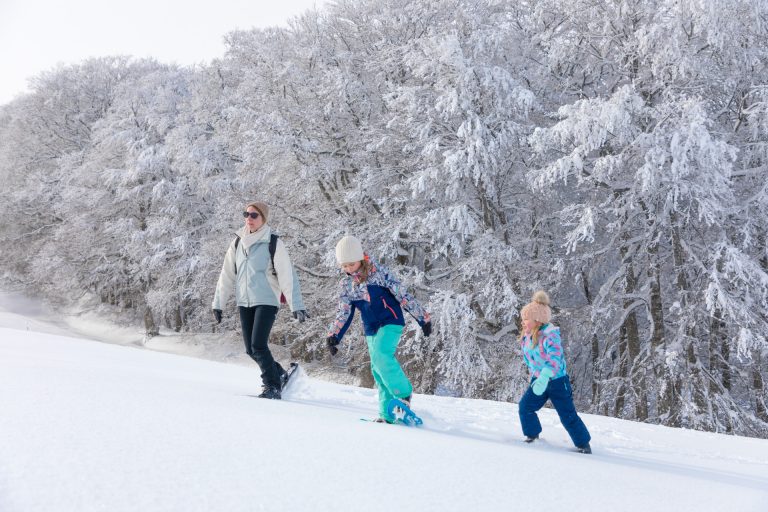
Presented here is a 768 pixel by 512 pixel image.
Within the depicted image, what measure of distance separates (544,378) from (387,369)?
1197 mm

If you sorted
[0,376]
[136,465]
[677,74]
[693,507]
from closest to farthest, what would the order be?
[136,465], [693,507], [0,376], [677,74]

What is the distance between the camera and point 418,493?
2521 millimetres

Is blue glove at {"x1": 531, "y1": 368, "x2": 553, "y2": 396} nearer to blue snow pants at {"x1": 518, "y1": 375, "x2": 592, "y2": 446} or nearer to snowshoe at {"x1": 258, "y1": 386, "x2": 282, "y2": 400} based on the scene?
blue snow pants at {"x1": 518, "y1": 375, "x2": 592, "y2": 446}

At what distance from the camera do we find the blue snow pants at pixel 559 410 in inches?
187

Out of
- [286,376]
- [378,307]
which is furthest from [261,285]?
[378,307]

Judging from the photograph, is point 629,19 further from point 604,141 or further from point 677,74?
point 604,141

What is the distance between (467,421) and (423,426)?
0.85 meters

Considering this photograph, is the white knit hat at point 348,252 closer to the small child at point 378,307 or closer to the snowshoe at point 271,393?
the small child at point 378,307

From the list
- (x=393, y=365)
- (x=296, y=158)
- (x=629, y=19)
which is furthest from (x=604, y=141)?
(x=393, y=365)

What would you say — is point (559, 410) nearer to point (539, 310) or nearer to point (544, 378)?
point (544, 378)

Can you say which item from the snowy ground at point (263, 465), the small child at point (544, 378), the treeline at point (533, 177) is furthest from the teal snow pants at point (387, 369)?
the treeline at point (533, 177)

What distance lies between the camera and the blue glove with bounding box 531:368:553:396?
4805 millimetres

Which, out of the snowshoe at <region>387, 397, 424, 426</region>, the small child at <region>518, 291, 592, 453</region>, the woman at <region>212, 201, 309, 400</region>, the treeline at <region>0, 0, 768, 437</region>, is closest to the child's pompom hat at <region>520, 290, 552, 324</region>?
the small child at <region>518, 291, 592, 453</region>

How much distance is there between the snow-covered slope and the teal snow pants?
0.44 m
